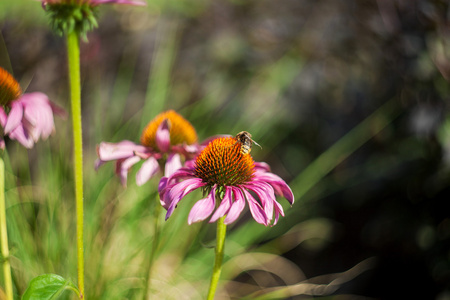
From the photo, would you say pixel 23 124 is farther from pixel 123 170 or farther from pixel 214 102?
pixel 214 102

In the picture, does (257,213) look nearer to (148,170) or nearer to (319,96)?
(148,170)

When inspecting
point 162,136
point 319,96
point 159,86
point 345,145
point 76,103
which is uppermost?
point 76,103

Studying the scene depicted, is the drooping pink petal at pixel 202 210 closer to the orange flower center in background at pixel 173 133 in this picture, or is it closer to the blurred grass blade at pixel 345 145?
the orange flower center in background at pixel 173 133

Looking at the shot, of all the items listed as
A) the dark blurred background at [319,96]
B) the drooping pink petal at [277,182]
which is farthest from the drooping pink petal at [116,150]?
the dark blurred background at [319,96]

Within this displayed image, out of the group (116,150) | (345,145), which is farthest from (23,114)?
(345,145)

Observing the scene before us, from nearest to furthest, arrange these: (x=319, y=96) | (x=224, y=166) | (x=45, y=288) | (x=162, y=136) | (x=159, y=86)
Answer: (x=45, y=288), (x=224, y=166), (x=162, y=136), (x=159, y=86), (x=319, y=96)

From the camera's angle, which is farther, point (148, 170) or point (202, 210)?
point (148, 170)
